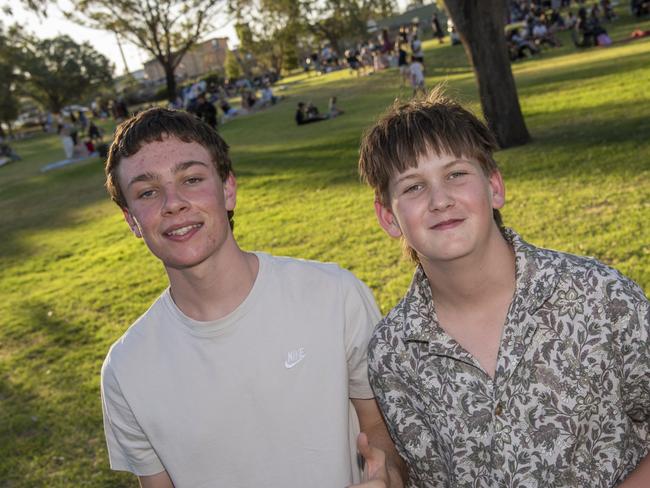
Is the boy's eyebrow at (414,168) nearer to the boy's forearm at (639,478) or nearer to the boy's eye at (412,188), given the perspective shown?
the boy's eye at (412,188)

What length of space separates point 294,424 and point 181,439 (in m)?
0.44

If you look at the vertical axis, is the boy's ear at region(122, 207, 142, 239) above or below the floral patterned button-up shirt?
above

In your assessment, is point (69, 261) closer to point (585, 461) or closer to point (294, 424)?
point (294, 424)

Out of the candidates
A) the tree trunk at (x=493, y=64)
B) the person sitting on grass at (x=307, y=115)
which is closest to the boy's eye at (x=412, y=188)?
the tree trunk at (x=493, y=64)

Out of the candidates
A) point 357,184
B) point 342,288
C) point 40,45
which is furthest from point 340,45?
point 342,288

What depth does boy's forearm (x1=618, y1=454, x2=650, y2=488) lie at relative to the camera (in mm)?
1964

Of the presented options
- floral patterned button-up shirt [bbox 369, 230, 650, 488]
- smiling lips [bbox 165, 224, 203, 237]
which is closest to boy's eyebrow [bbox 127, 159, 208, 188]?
smiling lips [bbox 165, 224, 203, 237]

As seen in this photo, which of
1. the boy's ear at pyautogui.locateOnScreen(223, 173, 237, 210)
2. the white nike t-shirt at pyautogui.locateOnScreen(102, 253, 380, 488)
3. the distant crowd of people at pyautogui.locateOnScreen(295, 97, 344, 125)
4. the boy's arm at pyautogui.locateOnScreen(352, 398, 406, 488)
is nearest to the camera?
the boy's arm at pyautogui.locateOnScreen(352, 398, 406, 488)

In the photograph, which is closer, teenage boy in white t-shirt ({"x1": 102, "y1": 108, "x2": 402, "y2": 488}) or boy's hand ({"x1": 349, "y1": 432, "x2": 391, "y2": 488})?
boy's hand ({"x1": 349, "y1": 432, "x2": 391, "y2": 488})

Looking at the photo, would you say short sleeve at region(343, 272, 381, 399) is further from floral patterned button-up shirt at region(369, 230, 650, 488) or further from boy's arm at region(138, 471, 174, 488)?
boy's arm at region(138, 471, 174, 488)

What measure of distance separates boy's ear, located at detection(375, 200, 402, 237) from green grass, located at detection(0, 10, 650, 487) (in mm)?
701

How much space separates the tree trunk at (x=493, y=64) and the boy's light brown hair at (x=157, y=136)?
9.72 meters

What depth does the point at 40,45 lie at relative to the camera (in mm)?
65688

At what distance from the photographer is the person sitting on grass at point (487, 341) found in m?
1.96
